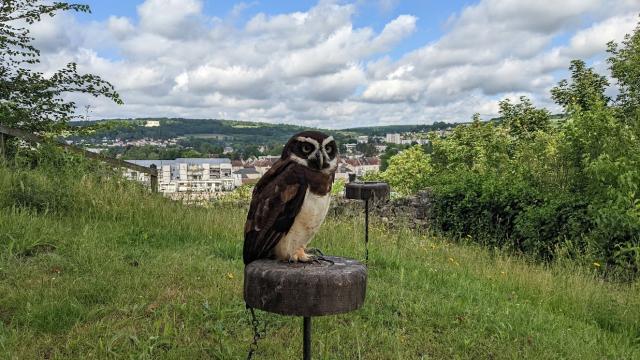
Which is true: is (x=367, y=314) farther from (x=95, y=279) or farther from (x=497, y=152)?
(x=497, y=152)

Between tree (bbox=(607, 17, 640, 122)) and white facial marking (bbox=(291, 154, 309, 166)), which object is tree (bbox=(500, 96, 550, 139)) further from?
white facial marking (bbox=(291, 154, 309, 166))

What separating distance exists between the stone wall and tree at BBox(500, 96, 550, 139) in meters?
14.2

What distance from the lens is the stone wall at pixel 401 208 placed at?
46.5 feet

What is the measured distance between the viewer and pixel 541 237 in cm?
1116

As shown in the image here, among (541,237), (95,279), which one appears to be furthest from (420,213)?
(95,279)

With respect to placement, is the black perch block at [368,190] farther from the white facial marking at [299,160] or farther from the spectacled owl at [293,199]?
the white facial marking at [299,160]

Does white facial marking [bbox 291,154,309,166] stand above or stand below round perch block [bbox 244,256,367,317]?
above

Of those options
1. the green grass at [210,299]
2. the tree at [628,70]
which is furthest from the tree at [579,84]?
the green grass at [210,299]

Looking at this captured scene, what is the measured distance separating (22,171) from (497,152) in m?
14.8

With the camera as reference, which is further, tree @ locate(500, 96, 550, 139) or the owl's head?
tree @ locate(500, 96, 550, 139)

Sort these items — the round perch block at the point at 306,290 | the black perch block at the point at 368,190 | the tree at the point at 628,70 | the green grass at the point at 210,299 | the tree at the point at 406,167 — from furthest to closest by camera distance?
the tree at the point at 406,167, the tree at the point at 628,70, the black perch block at the point at 368,190, the green grass at the point at 210,299, the round perch block at the point at 306,290

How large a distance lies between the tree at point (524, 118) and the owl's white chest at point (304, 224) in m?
26.3

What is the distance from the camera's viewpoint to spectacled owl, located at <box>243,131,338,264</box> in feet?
8.30

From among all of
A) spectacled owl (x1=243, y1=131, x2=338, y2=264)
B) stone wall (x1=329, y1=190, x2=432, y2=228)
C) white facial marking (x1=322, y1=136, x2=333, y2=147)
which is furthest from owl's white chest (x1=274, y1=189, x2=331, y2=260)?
stone wall (x1=329, y1=190, x2=432, y2=228)
